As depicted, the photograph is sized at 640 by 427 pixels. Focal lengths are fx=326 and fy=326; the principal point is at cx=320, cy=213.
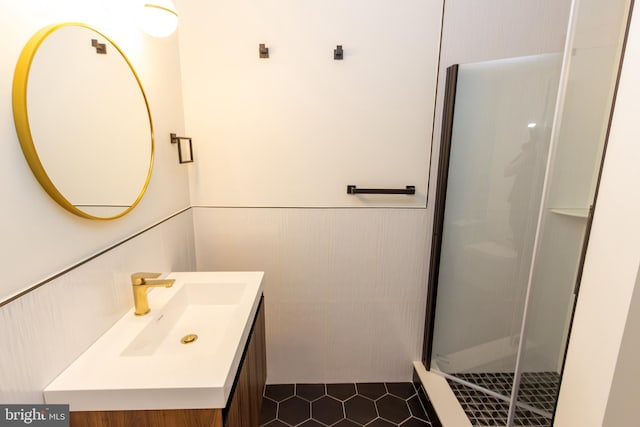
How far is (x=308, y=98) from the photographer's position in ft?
5.60

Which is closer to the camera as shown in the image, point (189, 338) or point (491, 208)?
point (189, 338)

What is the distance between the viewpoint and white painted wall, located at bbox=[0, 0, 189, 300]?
722 millimetres

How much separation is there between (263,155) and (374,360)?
1.41 metres

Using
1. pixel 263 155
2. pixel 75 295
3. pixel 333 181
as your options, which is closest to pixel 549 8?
pixel 333 181

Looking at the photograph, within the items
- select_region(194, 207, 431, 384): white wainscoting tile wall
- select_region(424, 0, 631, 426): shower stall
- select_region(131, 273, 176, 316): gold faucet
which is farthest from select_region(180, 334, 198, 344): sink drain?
select_region(424, 0, 631, 426): shower stall

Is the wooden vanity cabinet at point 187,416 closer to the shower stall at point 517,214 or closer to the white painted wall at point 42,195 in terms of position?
the white painted wall at point 42,195

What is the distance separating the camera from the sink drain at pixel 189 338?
3.81 ft

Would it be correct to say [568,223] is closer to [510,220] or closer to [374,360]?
[510,220]

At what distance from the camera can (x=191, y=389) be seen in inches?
32.3

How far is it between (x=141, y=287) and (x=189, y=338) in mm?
251

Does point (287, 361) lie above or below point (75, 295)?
below

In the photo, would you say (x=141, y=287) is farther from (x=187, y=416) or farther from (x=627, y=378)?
(x=627, y=378)

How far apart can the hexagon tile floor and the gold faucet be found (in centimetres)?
102

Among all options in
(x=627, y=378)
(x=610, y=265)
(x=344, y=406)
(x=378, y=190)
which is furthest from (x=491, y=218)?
(x=344, y=406)
